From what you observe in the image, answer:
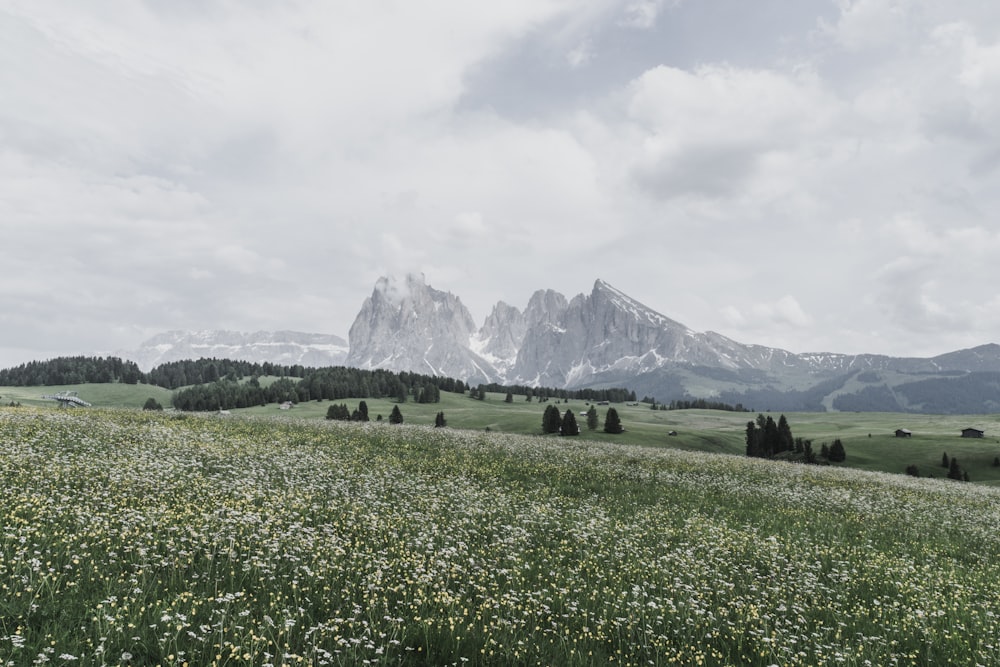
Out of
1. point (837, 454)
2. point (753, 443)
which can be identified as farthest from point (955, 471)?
point (753, 443)

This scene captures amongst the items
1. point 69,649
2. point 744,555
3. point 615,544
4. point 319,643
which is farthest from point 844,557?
point 69,649

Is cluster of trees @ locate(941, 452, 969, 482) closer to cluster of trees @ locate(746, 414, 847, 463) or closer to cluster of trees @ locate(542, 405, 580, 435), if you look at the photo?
cluster of trees @ locate(746, 414, 847, 463)

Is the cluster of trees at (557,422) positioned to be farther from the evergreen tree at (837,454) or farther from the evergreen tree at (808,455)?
the evergreen tree at (837,454)

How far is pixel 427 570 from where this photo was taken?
9.77 meters

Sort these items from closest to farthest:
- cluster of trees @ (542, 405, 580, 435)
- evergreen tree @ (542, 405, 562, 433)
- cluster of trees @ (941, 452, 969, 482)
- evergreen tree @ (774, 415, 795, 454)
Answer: cluster of trees @ (941, 452, 969, 482)
cluster of trees @ (542, 405, 580, 435)
evergreen tree @ (774, 415, 795, 454)
evergreen tree @ (542, 405, 562, 433)

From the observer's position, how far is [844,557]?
14273 mm

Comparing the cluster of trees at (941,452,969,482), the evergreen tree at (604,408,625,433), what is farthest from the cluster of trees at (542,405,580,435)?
the cluster of trees at (941,452,969,482)

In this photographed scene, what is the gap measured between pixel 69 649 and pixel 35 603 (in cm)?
155

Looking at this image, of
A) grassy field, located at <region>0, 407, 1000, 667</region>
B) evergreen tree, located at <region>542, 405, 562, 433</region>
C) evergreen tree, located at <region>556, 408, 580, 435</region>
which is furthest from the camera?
evergreen tree, located at <region>542, 405, 562, 433</region>

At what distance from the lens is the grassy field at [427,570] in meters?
6.70

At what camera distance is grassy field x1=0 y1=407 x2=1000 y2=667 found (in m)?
6.70

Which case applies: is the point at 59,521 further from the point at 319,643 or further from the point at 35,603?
the point at 319,643

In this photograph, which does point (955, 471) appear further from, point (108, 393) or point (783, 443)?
point (108, 393)

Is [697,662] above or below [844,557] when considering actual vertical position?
above
